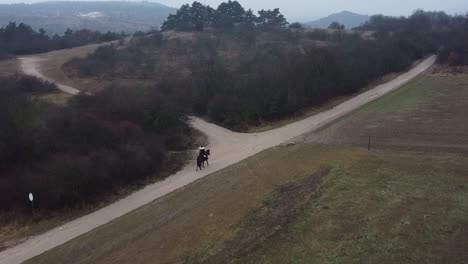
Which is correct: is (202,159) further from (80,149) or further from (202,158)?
(80,149)

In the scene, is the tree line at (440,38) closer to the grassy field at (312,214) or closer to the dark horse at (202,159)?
the grassy field at (312,214)

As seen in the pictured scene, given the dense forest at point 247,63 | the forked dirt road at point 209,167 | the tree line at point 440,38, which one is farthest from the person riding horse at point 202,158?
the tree line at point 440,38

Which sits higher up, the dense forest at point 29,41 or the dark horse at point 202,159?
the dense forest at point 29,41

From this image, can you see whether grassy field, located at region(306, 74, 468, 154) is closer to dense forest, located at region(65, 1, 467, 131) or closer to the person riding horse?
dense forest, located at region(65, 1, 467, 131)

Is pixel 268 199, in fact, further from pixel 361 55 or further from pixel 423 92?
pixel 361 55

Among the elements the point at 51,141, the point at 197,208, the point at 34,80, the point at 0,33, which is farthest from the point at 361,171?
the point at 0,33

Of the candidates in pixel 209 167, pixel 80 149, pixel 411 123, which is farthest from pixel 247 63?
pixel 80 149

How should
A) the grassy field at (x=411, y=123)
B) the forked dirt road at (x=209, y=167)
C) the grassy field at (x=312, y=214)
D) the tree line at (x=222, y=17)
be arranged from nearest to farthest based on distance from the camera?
the grassy field at (x=312, y=214), the forked dirt road at (x=209, y=167), the grassy field at (x=411, y=123), the tree line at (x=222, y=17)
